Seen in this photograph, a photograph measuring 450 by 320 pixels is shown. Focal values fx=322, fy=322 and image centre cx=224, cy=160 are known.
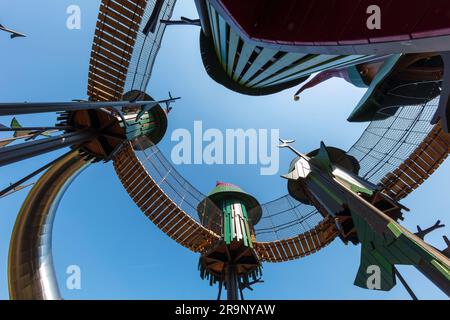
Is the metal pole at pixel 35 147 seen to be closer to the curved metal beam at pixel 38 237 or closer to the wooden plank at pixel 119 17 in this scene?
the curved metal beam at pixel 38 237

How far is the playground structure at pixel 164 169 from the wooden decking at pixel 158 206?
0.06 m

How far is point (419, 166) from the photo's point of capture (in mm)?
19172

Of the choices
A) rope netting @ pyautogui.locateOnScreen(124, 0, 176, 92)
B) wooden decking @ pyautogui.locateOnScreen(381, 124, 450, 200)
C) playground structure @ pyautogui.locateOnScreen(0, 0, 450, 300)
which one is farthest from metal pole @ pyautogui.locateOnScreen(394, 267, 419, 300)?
rope netting @ pyautogui.locateOnScreen(124, 0, 176, 92)

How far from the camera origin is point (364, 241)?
12031 millimetres

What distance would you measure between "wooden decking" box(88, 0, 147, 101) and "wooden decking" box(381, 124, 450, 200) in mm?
15673

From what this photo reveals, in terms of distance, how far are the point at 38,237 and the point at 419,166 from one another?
1974 cm

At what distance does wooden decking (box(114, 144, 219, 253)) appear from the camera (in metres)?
18.0

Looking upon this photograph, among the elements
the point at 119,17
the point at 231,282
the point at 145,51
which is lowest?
the point at 231,282

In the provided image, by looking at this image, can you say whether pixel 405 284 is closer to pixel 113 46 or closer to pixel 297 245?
pixel 297 245

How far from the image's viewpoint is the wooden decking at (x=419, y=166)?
1839cm

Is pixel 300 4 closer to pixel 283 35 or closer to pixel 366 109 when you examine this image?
pixel 283 35

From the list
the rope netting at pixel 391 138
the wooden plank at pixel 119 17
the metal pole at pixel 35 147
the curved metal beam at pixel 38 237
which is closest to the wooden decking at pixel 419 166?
the rope netting at pixel 391 138

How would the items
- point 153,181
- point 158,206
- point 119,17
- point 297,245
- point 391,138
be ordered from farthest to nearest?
point 297,245 < point 391,138 < point 158,206 < point 153,181 < point 119,17

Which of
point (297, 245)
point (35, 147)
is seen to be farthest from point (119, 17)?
point (297, 245)
